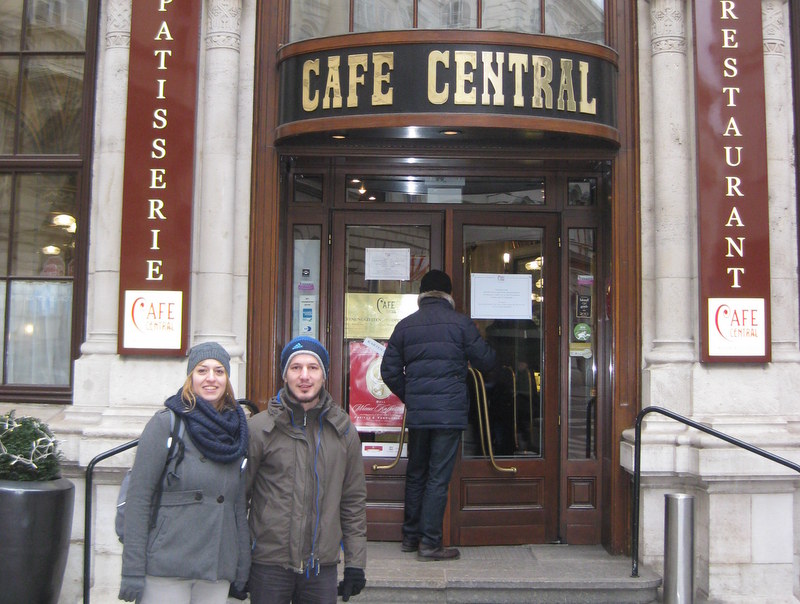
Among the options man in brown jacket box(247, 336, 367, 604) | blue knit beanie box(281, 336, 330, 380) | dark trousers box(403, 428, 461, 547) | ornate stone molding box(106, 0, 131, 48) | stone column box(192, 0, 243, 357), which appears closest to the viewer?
man in brown jacket box(247, 336, 367, 604)

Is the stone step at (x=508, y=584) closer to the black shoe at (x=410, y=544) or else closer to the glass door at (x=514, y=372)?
the black shoe at (x=410, y=544)

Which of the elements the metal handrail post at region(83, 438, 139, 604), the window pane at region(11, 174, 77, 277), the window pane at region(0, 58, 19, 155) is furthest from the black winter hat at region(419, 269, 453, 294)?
the window pane at region(0, 58, 19, 155)

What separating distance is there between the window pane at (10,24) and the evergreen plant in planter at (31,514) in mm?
3330

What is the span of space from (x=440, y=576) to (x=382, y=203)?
114 inches

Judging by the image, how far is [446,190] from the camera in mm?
7082

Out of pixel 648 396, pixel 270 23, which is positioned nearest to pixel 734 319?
pixel 648 396

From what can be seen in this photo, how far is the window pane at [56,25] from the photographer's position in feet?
22.8

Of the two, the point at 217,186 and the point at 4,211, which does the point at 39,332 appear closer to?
the point at 4,211

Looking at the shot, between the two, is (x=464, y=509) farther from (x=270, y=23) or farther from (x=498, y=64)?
(x=270, y=23)

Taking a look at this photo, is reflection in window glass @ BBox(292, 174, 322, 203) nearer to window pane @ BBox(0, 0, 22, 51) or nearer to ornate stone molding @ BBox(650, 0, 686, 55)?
window pane @ BBox(0, 0, 22, 51)

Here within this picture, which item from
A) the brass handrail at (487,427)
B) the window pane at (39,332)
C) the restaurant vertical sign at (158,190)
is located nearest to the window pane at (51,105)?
the restaurant vertical sign at (158,190)

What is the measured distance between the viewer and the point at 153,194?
6152 millimetres

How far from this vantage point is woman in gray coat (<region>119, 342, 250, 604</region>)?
347cm

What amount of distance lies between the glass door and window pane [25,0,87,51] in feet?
11.0
